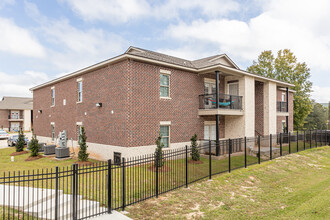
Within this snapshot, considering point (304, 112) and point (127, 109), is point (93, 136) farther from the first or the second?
point (304, 112)

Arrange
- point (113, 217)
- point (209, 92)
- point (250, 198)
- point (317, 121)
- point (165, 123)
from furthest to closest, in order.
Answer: point (317, 121)
point (209, 92)
point (165, 123)
point (250, 198)
point (113, 217)

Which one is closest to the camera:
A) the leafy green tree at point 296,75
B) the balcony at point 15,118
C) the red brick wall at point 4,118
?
the leafy green tree at point 296,75

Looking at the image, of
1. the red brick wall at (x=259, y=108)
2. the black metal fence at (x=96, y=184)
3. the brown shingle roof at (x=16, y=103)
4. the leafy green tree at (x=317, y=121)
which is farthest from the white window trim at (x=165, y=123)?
the leafy green tree at (x=317, y=121)

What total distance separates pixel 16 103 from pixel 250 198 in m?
58.9

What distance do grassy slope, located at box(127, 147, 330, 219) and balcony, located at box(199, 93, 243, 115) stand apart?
535 cm

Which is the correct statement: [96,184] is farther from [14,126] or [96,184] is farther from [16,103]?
[16,103]

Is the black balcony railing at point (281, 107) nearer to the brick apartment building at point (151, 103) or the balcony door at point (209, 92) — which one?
the brick apartment building at point (151, 103)

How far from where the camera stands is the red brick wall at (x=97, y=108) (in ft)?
42.6

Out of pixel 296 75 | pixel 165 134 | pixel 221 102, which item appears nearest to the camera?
pixel 165 134

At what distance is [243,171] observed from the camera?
1132 centimetres

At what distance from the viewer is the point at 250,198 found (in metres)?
8.00

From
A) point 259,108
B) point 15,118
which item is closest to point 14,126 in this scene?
point 15,118

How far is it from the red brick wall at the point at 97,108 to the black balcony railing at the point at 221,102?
6.96 m

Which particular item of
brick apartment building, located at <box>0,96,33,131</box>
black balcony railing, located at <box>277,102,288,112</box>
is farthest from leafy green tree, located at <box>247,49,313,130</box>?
brick apartment building, located at <box>0,96,33,131</box>
